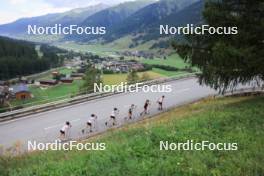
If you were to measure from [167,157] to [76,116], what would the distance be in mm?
14157

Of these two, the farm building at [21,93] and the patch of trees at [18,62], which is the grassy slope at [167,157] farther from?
the patch of trees at [18,62]

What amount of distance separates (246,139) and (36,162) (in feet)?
23.0

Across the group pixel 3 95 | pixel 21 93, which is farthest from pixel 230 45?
pixel 21 93

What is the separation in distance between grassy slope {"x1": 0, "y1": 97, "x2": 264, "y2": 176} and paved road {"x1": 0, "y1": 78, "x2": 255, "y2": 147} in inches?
238

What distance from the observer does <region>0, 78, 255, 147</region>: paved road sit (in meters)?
22.1

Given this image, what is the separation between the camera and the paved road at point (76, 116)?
22.1m

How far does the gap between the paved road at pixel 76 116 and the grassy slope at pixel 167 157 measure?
6035 millimetres

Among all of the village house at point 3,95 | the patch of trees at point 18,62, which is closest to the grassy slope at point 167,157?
the village house at point 3,95

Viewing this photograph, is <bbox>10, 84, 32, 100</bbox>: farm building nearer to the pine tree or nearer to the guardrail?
the guardrail

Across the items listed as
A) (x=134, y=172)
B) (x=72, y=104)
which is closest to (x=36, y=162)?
(x=134, y=172)

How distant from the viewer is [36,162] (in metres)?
14.3

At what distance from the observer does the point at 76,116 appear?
2656 cm

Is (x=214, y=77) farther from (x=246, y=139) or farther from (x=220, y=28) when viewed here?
(x=246, y=139)

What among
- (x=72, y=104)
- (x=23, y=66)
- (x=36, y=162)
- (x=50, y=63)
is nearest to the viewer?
(x=36, y=162)
